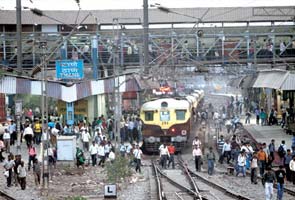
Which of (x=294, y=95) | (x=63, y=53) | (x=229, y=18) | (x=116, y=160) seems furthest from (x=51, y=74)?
(x=116, y=160)

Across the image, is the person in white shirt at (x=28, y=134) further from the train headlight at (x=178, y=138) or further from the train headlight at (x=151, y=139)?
the train headlight at (x=178, y=138)

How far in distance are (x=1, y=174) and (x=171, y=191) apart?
6.99 m

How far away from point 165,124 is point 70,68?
5.33 metres

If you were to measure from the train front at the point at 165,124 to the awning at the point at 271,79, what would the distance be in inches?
166

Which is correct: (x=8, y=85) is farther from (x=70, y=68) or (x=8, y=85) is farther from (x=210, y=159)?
(x=210, y=159)

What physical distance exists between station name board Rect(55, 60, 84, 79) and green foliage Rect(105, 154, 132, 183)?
24.6 feet

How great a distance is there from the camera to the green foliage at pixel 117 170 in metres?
21.1

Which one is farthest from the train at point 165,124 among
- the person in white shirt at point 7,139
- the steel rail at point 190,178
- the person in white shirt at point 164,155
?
the person in white shirt at point 7,139

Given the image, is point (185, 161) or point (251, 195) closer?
point (251, 195)

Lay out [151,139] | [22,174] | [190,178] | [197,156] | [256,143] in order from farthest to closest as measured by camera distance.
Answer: [151,139], [256,143], [197,156], [190,178], [22,174]

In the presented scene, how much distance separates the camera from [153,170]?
26172mm

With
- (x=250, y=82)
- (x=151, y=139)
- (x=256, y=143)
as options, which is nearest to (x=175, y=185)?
(x=256, y=143)

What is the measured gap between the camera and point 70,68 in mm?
29922

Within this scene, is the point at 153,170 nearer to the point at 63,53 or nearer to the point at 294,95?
the point at 294,95
